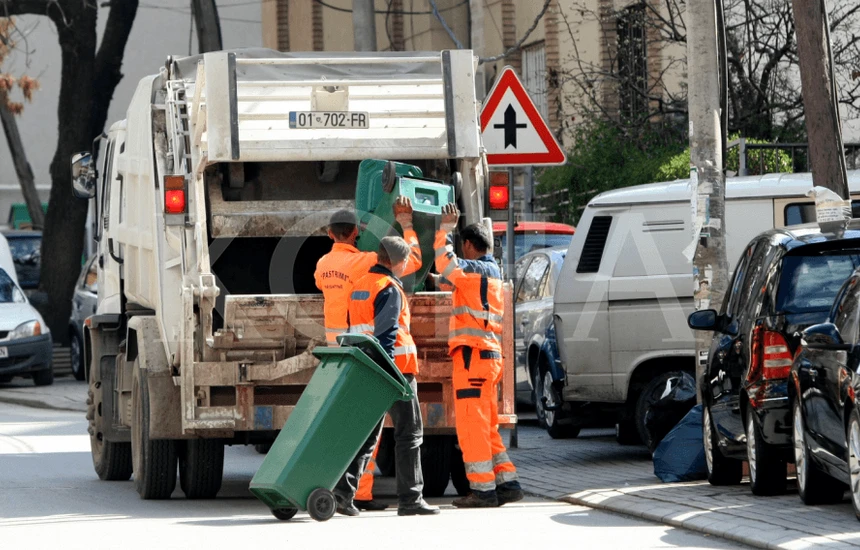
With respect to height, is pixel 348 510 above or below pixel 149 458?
below

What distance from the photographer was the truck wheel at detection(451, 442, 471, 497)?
1098 centimetres

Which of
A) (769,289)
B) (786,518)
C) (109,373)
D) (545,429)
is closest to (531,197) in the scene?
(545,429)

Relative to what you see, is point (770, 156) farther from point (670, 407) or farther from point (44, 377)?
point (44, 377)

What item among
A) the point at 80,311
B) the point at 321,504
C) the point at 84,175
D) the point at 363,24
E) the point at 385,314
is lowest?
the point at 321,504

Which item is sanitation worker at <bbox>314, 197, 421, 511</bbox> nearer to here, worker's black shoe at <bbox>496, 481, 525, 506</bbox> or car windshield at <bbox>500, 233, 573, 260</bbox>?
worker's black shoe at <bbox>496, 481, 525, 506</bbox>

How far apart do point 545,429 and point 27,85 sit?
19.3 meters

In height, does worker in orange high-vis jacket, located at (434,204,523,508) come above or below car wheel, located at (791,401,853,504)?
above

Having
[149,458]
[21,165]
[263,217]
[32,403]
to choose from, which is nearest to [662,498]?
[263,217]

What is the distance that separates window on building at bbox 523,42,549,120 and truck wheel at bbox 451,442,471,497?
16127 mm

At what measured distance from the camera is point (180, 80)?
1100 cm

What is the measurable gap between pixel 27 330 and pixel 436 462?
1196 cm

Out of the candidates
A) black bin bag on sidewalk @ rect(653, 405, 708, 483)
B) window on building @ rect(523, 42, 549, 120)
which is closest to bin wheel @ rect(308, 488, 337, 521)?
black bin bag on sidewalk @ rect(653, 405, 708, 483)

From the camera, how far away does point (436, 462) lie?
10852 mm

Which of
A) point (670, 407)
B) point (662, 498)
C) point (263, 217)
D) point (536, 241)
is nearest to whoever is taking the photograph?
point (662, 498)
